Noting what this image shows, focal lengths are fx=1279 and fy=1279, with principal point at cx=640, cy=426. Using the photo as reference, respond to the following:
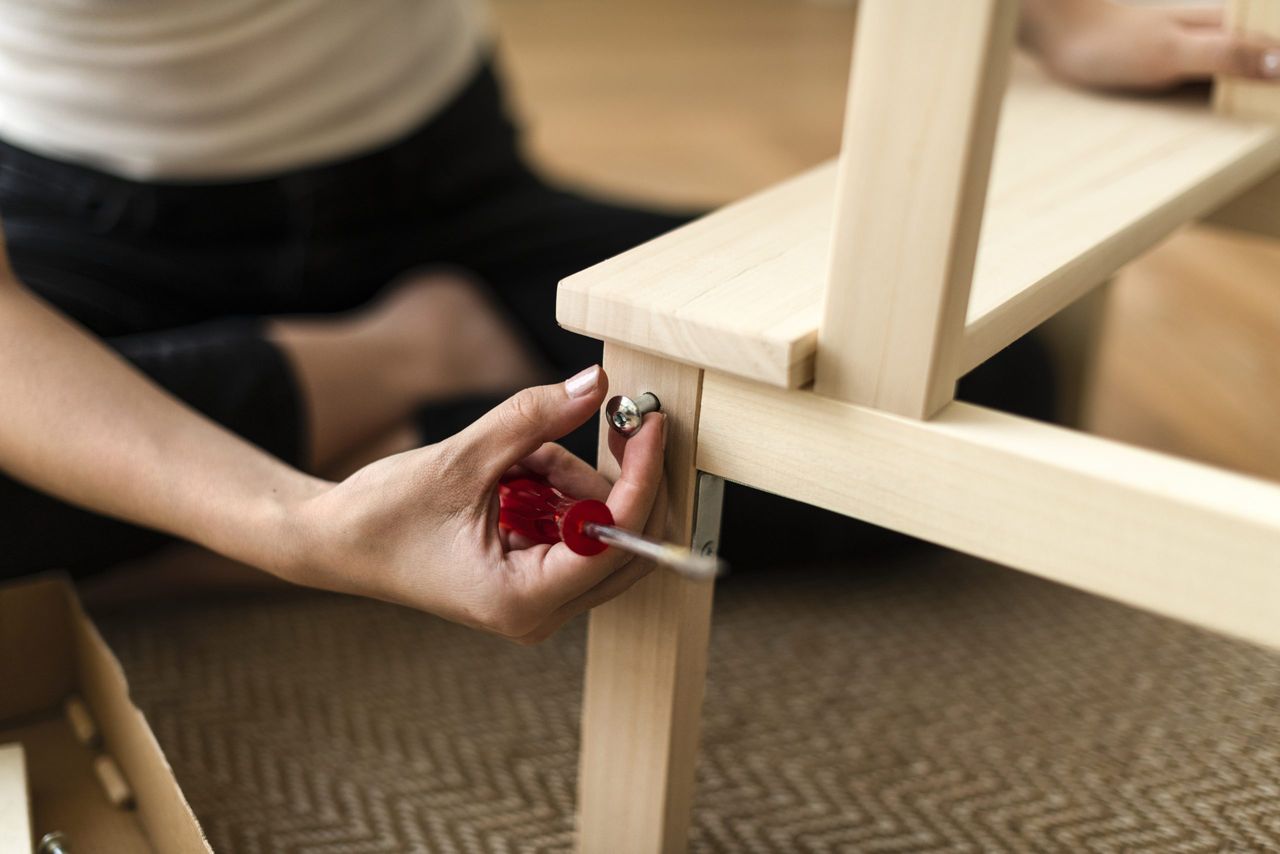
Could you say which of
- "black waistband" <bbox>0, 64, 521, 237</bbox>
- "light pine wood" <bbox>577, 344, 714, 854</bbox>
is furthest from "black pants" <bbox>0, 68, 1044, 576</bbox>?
"light pine wood" <bbox>577, 344, 714, 854</bbox>

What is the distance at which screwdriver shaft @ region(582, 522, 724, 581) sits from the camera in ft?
1.23

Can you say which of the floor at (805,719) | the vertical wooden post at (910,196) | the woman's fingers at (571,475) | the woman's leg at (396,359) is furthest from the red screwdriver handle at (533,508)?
the woman's leg at (396,359)

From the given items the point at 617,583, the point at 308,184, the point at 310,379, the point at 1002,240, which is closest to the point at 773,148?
the point at 308,184

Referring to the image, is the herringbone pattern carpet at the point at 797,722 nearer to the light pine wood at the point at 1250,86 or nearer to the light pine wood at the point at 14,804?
the light pine wood at the point at 14,804

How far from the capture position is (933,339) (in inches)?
15.4

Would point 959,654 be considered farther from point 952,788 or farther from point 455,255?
point 455,255

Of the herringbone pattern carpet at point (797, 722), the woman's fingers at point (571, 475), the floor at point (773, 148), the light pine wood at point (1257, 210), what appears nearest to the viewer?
the woman's fingers at point (571, 475)

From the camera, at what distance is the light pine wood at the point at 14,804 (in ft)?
1.68

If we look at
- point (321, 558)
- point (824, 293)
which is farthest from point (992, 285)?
point (321, 558)

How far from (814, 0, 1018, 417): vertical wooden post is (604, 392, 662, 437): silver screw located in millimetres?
62

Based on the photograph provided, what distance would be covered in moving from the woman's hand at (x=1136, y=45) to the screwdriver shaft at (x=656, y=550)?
18.4 inches

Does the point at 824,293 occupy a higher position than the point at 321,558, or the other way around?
the point at 824,293

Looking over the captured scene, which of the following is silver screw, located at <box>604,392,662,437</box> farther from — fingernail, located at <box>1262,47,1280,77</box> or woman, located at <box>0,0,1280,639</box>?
fingernail, located at <box>1262,47,1280,77</box>

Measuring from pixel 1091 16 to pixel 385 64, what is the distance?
0.46 meters
